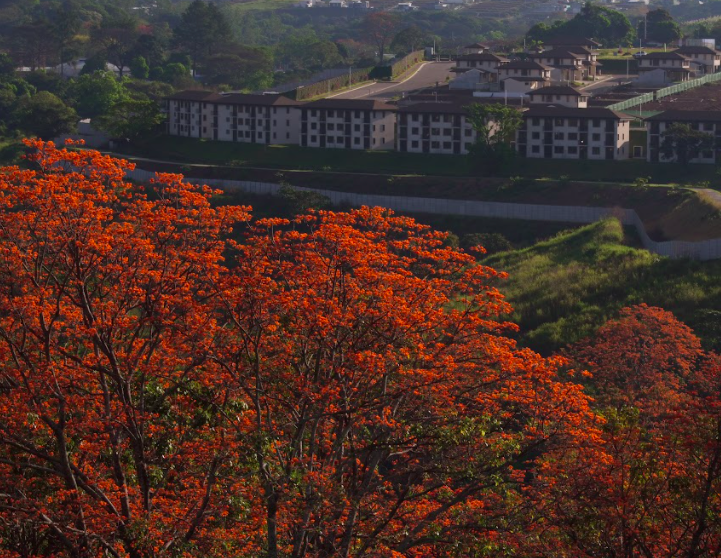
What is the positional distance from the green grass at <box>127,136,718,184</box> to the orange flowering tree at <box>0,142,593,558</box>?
74.5 metres

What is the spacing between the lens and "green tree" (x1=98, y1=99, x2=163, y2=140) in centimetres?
12569

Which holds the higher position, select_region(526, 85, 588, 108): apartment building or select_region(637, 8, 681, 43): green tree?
select_region(637, 8, 681, 43): green tree

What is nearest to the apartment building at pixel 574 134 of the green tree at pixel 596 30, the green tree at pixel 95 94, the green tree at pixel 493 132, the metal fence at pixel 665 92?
the green tree at pixel 493 132

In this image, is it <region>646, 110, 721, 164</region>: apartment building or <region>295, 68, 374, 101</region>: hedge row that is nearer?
<region>646, 110, 721, 164</region>: apartment building

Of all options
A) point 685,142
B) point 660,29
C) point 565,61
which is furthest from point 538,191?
point 660,29

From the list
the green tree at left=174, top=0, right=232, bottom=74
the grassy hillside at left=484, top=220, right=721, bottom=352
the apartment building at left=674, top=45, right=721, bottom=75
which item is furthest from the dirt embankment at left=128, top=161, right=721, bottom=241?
the green tree at left=174, top=0, right=232, bottom=74

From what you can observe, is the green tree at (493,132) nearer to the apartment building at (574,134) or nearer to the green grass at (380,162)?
the green grass at (380,162)

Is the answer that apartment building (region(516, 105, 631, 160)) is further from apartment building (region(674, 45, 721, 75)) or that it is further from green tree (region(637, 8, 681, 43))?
green tree (region(637, 8, 681, 43))

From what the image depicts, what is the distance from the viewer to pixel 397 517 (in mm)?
27141

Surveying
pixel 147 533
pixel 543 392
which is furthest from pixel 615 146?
pixel 147 533

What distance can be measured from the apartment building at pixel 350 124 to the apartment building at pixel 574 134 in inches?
567

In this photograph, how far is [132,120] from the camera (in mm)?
125812

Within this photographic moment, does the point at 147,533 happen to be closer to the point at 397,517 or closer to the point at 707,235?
the point at 397,517

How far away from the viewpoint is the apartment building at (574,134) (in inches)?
4097
